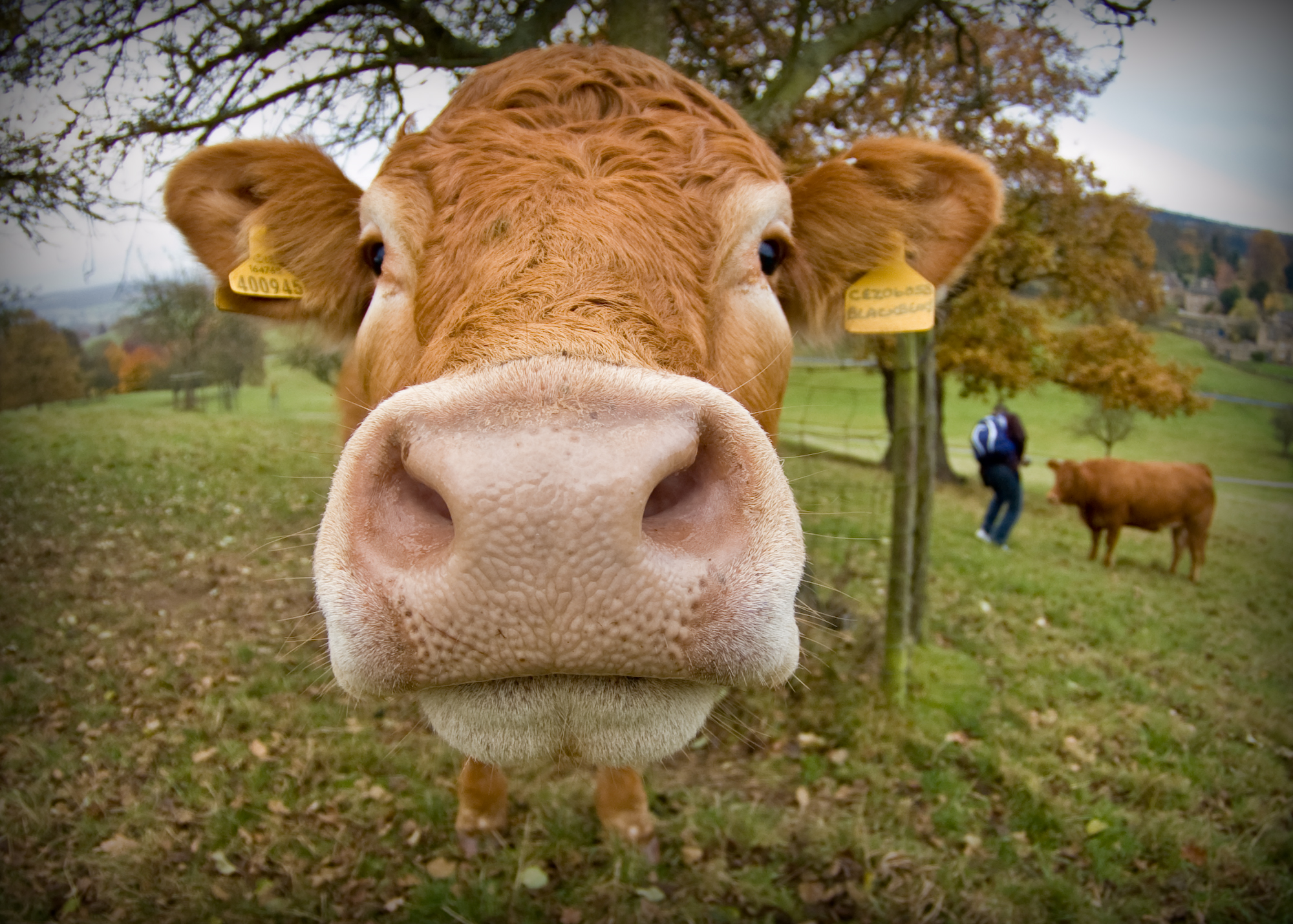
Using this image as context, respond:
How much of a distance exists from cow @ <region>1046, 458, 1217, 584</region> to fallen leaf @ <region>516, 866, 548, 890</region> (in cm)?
824

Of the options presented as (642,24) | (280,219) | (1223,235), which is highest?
(642,24)

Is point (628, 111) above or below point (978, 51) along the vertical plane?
below

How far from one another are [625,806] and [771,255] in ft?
8.75

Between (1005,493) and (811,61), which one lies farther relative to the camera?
(1005,493)

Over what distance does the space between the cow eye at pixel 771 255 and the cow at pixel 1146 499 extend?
307 inches

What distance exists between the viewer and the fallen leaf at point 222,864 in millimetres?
2850

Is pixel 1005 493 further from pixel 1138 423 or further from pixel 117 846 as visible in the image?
pixel 117 846

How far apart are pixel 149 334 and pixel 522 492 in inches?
257

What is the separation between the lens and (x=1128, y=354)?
34.9ft

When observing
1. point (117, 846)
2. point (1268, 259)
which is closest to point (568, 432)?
point (117, 846)

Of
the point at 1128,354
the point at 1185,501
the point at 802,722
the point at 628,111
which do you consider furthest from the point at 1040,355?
the point at 628,111

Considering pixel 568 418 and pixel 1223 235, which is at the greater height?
pixel 1223 235

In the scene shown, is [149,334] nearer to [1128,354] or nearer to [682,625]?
→ [682,625]

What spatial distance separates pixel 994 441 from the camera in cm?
838
